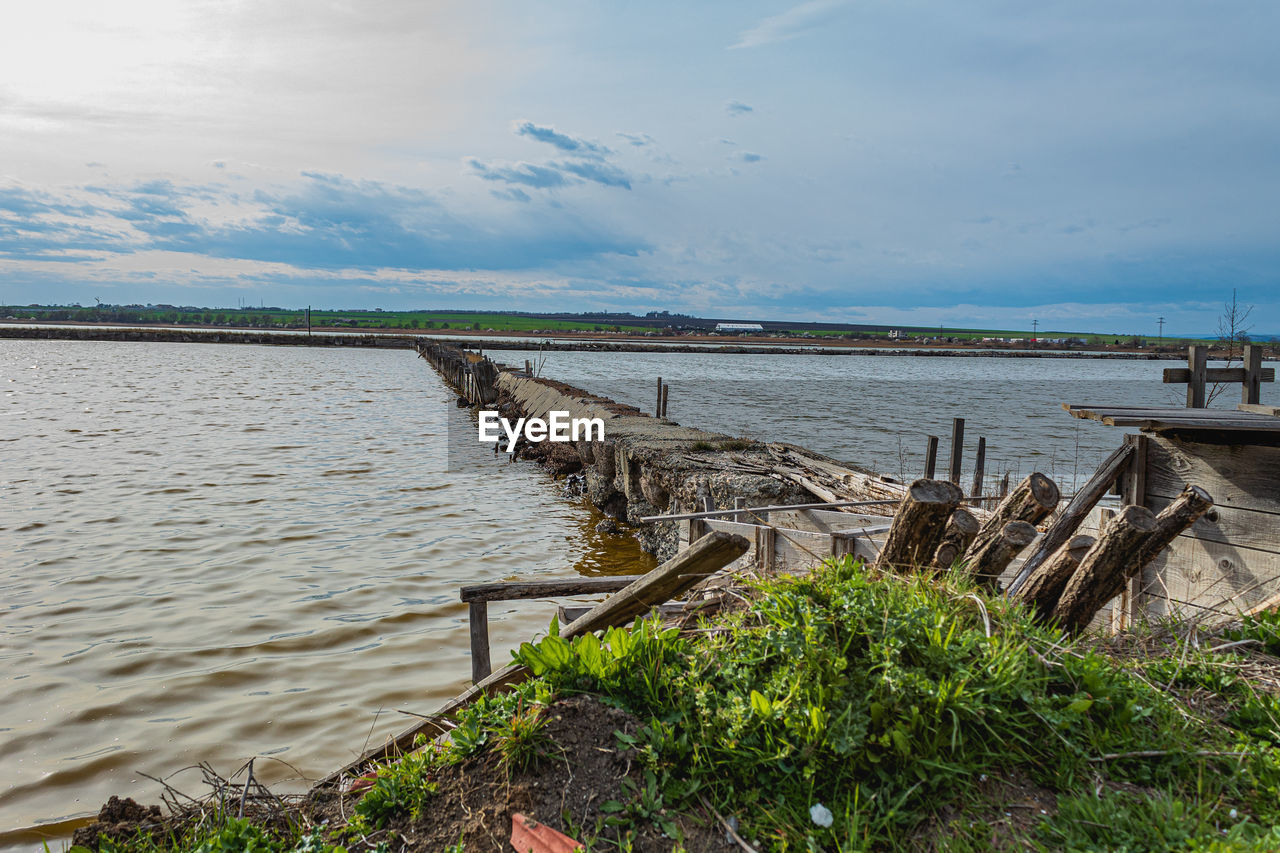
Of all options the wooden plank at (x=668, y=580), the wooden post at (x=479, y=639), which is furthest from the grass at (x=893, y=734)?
the wooden post at (x=479, y=639)

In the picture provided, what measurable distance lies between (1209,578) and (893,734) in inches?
152

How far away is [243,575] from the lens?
338 inches

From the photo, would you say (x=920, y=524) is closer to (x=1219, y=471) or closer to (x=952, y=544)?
(x=952, y=544)

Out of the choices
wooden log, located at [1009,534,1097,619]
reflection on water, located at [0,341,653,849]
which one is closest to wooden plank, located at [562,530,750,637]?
wooden log, located at [1009,534,1097,619]

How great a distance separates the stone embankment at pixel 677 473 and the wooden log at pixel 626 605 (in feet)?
10.6

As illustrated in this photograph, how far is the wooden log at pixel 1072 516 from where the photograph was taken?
14.2 feet

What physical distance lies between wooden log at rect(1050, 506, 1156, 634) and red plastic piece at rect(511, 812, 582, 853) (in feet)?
8.21

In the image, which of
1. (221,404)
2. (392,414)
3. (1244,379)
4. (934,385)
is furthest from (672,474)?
(934,385)

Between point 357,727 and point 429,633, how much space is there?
5.66 feet

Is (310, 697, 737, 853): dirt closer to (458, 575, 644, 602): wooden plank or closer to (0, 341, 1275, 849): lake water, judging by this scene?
(458, 575, 644, 602): wooden plank

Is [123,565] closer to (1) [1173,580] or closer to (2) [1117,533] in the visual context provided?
(2) [1117,533]

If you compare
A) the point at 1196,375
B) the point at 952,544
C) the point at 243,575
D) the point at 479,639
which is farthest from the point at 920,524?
the point at 1196,375

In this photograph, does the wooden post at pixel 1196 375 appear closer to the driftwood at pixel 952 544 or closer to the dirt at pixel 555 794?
the driftwood at pixel 952 544

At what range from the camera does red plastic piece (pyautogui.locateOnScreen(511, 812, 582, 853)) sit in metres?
2.64
